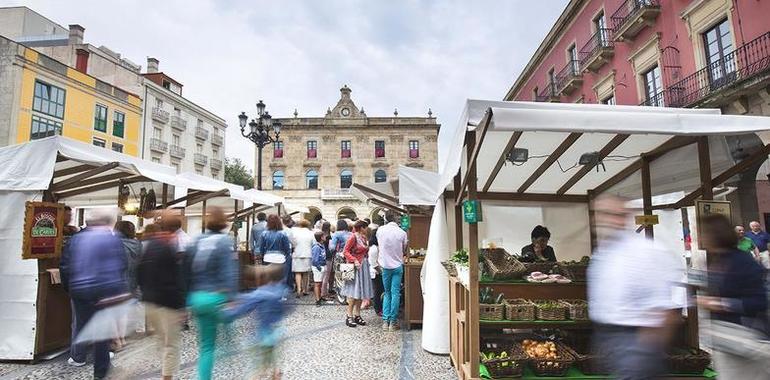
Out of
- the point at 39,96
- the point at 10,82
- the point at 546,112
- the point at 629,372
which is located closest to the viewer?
the point at 629,372

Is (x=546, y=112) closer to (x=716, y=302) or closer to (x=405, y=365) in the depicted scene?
(x=716, y=302)

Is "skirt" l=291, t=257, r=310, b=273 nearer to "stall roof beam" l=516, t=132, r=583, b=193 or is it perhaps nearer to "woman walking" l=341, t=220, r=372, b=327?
"woman walking" l=341, t=220, r=372, b=327

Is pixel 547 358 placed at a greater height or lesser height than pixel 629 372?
lesser

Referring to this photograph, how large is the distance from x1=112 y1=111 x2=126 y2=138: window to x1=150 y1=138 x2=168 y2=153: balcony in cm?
258

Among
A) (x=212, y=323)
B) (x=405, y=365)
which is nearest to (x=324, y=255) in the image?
(x=405, y=365)

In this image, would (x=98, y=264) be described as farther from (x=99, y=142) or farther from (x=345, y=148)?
(x=345, y=148)

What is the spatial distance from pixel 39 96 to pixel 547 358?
30.7 m

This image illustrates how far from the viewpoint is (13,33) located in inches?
1206

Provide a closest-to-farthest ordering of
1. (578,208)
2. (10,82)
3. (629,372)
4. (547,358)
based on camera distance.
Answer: (629,372)
(547,358)
(578,208)
(10,82)

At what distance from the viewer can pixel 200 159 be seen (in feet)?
127

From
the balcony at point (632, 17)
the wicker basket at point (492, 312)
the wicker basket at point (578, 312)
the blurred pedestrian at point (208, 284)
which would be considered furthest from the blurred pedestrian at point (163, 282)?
the balcony at point (632, 17)

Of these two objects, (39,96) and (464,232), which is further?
(39,96)

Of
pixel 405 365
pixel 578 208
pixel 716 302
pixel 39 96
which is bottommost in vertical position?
pixel 405 365

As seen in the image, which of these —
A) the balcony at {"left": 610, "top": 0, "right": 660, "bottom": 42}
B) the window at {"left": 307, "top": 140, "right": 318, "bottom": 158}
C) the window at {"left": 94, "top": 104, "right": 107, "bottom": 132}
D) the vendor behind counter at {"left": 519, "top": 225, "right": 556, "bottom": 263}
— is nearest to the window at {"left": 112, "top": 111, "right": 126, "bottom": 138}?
the window at {"left": 94, "top": 104, "right": 107, "bottom": 132}
